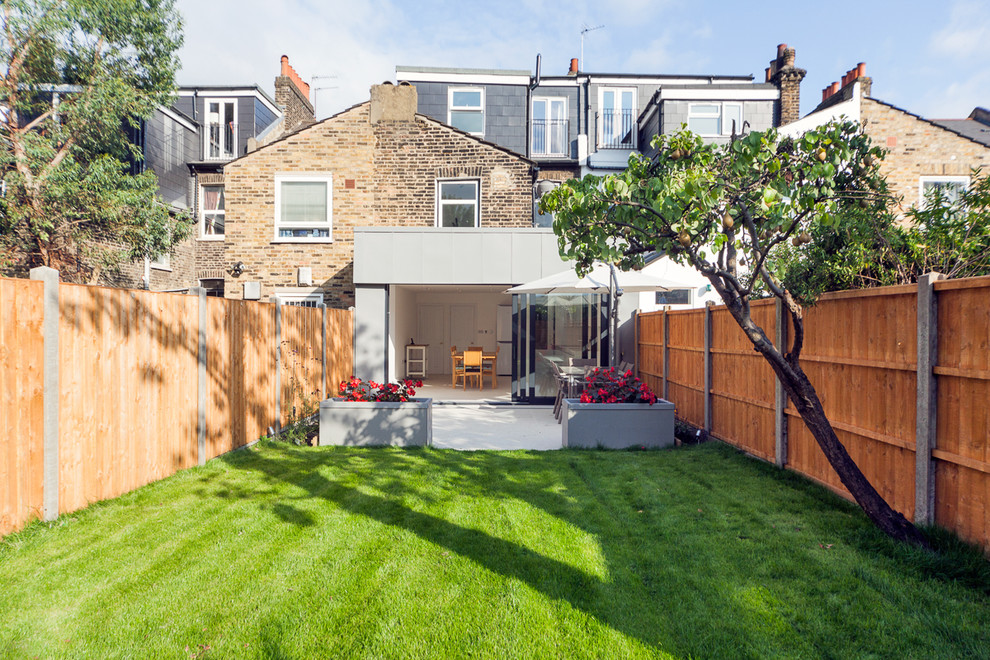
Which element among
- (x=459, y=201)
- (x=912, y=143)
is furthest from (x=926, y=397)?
(x=912, y=143)

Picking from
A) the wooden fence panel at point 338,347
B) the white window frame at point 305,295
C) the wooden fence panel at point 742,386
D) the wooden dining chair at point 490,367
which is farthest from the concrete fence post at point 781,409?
the white window frame at point 305,295

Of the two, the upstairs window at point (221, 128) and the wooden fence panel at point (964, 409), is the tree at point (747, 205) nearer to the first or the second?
the wooden fence panel at point (964, 409)

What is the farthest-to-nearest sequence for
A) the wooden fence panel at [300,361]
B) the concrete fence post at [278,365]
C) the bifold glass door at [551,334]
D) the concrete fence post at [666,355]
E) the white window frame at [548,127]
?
the white window frame at [548,127] < the bifold glass door at [551,334] < the concrete fence post at [666,355] < the wooden fence panel at [300,361] < the concrete fence post at [278,365]

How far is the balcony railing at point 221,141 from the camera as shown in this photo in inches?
744

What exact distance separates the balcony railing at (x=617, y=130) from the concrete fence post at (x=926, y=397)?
16.6 meters

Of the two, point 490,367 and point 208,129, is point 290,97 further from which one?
point 490,367

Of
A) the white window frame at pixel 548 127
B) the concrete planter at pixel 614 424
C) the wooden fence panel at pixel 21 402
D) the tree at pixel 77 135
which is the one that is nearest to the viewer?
the wooden fence panel at pixel 21 402

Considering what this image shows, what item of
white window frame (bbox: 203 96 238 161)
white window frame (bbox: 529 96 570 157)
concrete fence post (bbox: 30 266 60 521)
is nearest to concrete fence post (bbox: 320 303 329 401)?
concrete fence post (bbox: 30 266 60 521)

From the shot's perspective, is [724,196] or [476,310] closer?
[724,196]

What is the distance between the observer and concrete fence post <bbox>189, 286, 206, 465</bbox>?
19.1 ft

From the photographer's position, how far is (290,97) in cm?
1978

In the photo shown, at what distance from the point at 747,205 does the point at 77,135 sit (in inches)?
626

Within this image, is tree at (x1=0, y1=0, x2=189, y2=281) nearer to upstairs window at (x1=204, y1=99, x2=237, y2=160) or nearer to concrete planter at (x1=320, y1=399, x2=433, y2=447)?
upstairs window at (x1=204, y1=99, x2=237, y2=160)

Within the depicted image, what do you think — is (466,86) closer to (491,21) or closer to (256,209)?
(491,21)
